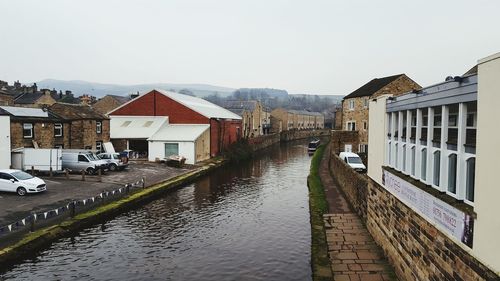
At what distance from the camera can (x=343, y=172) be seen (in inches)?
955

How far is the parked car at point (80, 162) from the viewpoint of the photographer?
2938 centimetres

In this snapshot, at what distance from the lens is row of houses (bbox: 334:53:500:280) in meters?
5.82

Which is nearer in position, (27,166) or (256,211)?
(256,211)

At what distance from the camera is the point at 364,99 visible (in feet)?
136

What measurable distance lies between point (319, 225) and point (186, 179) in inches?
606

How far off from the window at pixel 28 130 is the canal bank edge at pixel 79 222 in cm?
1193

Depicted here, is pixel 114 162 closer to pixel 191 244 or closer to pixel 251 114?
pixel 191 244

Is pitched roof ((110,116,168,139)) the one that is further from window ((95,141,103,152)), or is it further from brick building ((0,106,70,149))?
brick building ((0,106,70,149))

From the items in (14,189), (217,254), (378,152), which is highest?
(378,152)

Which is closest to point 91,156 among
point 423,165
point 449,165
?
point 423,165

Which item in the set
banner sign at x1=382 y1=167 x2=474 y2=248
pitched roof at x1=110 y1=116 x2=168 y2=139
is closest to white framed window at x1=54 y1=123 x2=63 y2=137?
pitched roof at x1=110 y1=116 x2=168 y2=139

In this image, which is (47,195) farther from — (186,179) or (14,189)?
(186,179)

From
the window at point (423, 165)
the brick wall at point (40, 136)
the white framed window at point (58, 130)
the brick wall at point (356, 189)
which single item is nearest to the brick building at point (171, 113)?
the brick wall at point (40, 136)

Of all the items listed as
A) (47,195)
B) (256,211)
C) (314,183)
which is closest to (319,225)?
(256,211)
